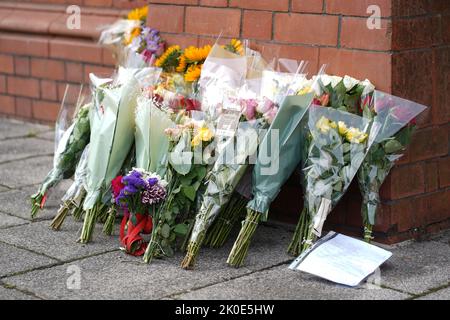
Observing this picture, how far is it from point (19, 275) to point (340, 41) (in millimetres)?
1932

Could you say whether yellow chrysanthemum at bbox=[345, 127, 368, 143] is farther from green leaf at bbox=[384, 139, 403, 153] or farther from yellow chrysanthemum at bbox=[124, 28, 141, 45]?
yellow chrysanthemum at bbox=[124, 28, 141, 45]

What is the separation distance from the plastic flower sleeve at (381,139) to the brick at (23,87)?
3912 mm

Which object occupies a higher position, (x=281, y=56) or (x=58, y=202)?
(x=281, y=56)

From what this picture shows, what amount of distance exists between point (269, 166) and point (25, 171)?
237 centimetres

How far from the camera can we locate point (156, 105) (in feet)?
14.2

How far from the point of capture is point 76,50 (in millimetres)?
7012

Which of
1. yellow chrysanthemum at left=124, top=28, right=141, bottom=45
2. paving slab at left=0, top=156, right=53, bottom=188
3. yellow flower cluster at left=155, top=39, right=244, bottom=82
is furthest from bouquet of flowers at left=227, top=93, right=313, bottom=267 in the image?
paving slab at left=0, top=156, right=53, bottom=188

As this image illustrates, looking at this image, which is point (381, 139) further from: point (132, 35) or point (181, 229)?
point (132, 35)

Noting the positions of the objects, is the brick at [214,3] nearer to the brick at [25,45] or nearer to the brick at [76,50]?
the brick at [76,50]

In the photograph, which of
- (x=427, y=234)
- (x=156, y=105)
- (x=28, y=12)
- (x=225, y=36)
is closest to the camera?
(x=156, y=105)

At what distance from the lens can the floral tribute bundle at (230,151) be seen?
4.11 meters

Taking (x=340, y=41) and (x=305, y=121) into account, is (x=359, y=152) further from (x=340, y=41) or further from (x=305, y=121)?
(x=340, y=41)

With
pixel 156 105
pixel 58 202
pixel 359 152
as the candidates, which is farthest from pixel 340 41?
pixel 58 202

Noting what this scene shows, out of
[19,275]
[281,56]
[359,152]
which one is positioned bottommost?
[19,275]
